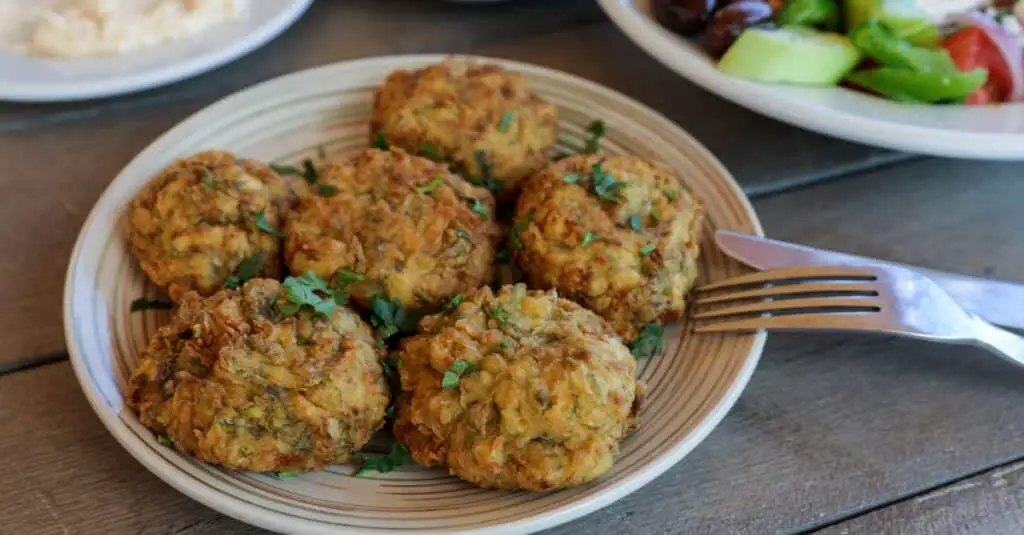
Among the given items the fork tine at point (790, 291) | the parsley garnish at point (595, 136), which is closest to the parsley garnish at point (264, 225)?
the parsley garnish at point (595, 136)

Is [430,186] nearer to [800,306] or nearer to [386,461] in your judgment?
[386,461]

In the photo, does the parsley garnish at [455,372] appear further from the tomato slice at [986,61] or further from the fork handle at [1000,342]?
the tomato slice at [986,61]

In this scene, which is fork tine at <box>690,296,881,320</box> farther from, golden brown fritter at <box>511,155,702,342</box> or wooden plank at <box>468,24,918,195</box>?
wooden plank at <box>468,24,918,195</box>

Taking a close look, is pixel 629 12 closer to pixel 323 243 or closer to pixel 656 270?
pixel 656 270

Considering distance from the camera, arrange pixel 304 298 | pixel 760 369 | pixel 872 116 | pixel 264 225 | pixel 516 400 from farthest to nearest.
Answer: pixel 872 116 < pixel 760 369 < pixel 264 225 < pixel 304 298 < pixel 516 400

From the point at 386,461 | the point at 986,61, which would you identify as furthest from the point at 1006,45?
the point at 386,461

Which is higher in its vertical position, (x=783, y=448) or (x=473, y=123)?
(x=473, y=123)

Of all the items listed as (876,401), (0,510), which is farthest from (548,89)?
(0,510)

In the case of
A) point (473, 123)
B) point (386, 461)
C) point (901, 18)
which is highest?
point (901, 18)
